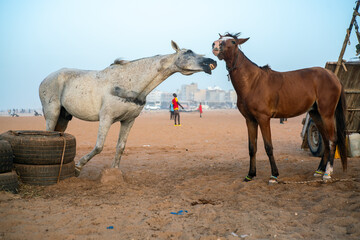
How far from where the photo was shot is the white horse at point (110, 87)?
5438 mm

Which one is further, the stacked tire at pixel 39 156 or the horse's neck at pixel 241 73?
the horse's neck at pixel 241 73

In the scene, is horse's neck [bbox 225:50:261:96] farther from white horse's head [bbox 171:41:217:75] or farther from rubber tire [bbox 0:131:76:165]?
rubber tire [bbox 0:131:76:165]

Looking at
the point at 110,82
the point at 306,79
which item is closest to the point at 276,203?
the point at 306,79

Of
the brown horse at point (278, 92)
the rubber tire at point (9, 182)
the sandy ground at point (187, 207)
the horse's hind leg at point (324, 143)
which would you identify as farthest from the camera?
the horse's hind leg at point (324, 143)

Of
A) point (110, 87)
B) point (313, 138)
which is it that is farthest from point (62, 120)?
point (313, 138)

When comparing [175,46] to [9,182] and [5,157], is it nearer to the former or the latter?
[5,157]

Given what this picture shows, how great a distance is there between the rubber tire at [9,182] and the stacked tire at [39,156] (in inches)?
15.2

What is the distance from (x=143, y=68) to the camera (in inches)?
224

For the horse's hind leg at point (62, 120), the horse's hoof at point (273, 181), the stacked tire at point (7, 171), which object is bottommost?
the horse's hoof at point (273, 181)

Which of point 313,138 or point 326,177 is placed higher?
point 313,138

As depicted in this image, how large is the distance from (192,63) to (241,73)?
0.98 m

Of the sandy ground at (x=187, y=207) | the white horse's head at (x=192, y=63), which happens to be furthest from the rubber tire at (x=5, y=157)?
the white horse's head at (x=192, y=63)

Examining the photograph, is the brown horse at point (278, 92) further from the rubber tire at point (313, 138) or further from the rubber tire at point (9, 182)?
the rubber tire at point (9, 182)

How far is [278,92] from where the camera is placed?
557 cm
